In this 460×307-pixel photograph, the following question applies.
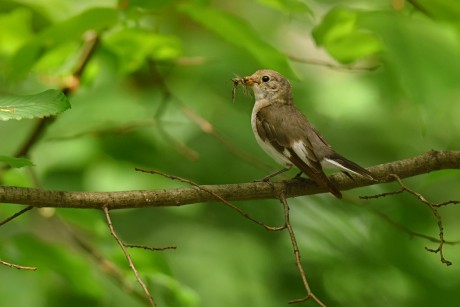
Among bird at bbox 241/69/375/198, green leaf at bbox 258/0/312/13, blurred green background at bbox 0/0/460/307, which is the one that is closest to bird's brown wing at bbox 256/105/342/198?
bird at bbox 241/69/375/198

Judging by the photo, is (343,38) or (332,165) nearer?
(332,165)

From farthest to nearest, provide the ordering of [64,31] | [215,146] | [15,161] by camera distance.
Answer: [215,146], [64,31], [15,161]

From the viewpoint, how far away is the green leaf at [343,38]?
323 cm

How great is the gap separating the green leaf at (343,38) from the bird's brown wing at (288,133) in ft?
1.28

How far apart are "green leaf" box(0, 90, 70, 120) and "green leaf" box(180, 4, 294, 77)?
Answer: 93cm

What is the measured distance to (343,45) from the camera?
332 centimetres

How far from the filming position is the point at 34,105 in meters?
2.32

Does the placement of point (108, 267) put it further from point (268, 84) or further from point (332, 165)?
point (332, 165)

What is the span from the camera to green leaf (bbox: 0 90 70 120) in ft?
7.28

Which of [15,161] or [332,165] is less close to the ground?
[15,161]

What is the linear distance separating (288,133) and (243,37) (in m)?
0.58

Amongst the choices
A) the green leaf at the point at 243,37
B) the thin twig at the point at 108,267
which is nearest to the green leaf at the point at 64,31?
the green leaf at the point at 243,37

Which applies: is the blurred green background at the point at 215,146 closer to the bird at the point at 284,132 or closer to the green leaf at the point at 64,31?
the green leaf at the point at 64,31

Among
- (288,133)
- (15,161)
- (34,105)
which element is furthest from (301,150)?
(15,161)
